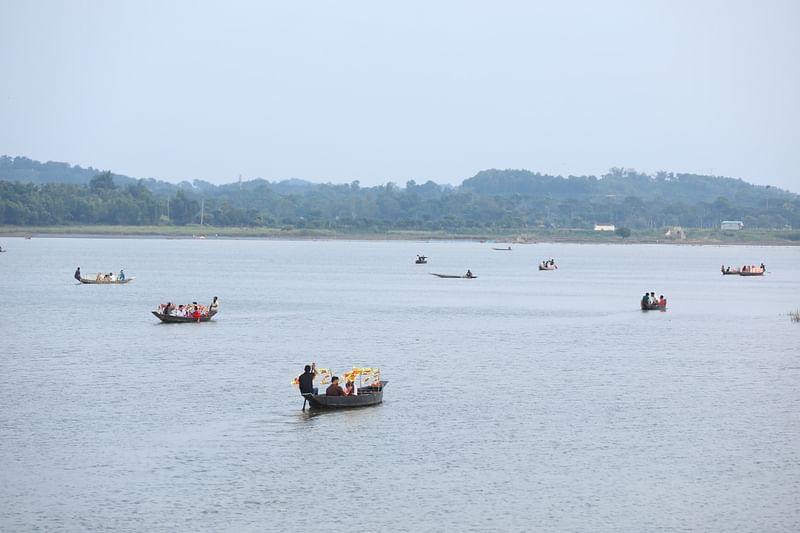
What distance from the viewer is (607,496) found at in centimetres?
3231

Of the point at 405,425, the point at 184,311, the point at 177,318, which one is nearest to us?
the point at 405,425

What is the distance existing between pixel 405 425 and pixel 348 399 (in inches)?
139

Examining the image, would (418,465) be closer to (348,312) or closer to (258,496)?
(258,496)

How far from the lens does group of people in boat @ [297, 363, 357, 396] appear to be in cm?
4278

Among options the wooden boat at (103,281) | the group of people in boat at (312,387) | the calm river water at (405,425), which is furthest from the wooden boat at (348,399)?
the wooden boat at (103,281)

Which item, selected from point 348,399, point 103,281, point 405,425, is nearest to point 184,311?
point 348,399

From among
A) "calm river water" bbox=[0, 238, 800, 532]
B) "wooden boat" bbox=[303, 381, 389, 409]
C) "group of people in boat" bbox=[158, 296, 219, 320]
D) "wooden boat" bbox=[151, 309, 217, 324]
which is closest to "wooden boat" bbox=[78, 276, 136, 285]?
"calm river water" bbox=[0, 238, 800, 532]

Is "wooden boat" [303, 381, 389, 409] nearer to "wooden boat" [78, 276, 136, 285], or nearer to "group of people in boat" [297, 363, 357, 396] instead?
"group of people in boat" [297, 363, 357, 396]

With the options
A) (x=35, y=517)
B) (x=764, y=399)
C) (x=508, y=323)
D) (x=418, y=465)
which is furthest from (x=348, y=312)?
(x=35, y=517)

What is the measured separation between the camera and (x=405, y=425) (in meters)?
41.2

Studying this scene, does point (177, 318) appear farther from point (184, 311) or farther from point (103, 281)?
point (103, 281)

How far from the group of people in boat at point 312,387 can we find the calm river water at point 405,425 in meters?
0.91

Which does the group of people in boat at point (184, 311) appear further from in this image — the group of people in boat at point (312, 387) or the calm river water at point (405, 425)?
the group of people in boat at point (312, 387)

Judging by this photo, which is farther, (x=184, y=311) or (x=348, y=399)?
(x=184, y=311)
